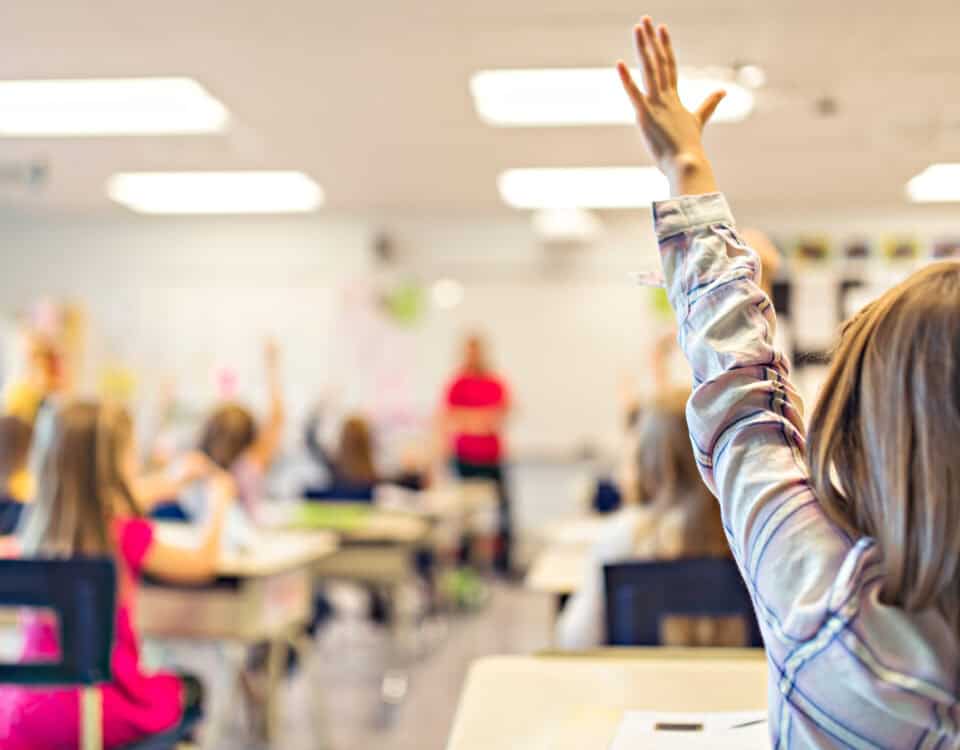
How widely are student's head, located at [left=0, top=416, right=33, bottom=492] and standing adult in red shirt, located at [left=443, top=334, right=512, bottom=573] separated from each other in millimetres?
3920

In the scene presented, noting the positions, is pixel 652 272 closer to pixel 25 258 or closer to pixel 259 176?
pixel 259 176

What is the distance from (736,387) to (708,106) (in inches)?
15.3

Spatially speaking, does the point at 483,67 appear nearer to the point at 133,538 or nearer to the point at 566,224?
the point at 133,538

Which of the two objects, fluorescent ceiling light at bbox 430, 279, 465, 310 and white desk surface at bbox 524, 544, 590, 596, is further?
fluorescent ceiling light at bbox 430, 279, 465, 310

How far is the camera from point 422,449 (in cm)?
688

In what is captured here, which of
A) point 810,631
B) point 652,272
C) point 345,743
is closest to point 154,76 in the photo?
point 345,743

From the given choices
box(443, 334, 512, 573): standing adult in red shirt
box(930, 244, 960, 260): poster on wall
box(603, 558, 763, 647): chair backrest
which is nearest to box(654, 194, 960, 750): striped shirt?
box(603, 558, 763, 647): chair backrest

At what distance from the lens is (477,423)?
23.9 feet

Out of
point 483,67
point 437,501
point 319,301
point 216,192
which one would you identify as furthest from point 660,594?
point 319,301

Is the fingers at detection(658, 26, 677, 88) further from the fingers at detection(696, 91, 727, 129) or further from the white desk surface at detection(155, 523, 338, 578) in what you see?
the white desk surface at detection(155, 523, 338, 578)

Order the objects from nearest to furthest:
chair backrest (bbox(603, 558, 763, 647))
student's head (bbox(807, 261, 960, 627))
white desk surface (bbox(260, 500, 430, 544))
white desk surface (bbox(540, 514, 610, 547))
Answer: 1. student's head (bbox(807, 261, 960, 627))
2. chair backrest (bbox(603, 558, 763, 647))
3. white desk surface (bbox(540, 514, 610, 547))
4. white desk surface (bbox(260, 500, 430, 544))

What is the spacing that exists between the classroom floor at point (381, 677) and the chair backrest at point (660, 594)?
1.79m

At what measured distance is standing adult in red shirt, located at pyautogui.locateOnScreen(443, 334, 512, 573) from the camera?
729 cm

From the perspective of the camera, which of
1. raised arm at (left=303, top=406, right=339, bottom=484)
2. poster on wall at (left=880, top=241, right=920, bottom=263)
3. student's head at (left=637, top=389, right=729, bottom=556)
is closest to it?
student's head at (left=637, top=389, right=729, bottom=556)
